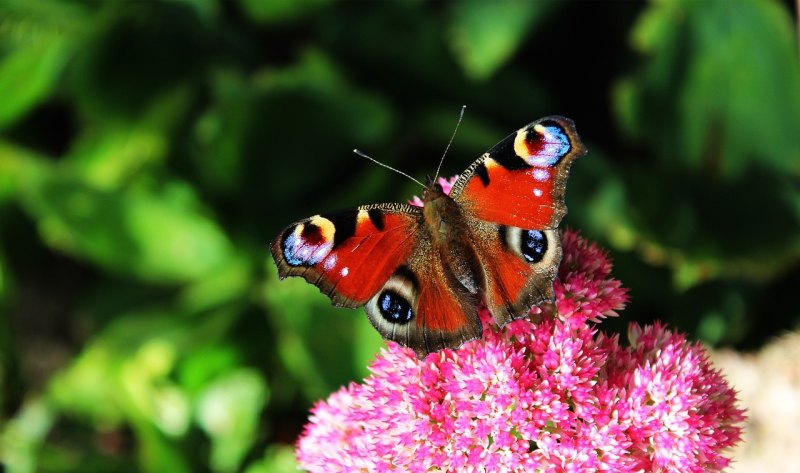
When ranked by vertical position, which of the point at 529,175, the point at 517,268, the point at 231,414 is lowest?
the point at 517,268

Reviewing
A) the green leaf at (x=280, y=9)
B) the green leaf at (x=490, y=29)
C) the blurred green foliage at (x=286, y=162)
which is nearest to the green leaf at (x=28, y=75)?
the blurred green foliage at (x=286, y=162)

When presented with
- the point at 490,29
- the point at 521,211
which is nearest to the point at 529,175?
the point at 521,211

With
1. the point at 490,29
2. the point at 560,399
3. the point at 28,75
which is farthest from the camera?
the point at 28,75

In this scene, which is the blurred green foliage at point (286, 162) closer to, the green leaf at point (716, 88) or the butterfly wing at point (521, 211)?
the green leaf at point (716, 88)

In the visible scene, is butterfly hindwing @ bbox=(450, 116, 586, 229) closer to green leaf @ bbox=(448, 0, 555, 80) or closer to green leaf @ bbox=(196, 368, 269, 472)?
green leaf @ bbox=(448, 0, 555, 80)

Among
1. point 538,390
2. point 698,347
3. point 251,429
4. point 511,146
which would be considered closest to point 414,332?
point 538,390

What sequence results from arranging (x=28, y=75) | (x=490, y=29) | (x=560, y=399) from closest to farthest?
(x=560, y=399)
(x=490, y=29)
(x=28, y=75)

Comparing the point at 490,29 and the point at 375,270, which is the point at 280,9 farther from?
the point at 375,270

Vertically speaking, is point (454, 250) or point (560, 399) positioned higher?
point (454, 250)
